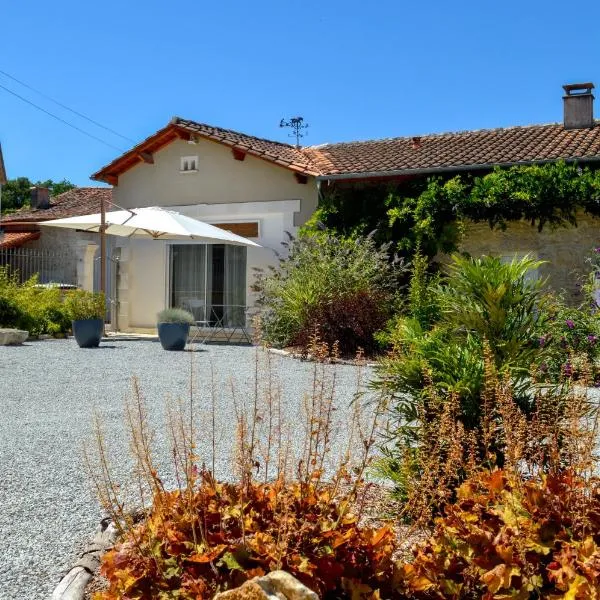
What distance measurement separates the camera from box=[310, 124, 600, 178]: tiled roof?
13.4m

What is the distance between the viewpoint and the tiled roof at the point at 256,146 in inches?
578

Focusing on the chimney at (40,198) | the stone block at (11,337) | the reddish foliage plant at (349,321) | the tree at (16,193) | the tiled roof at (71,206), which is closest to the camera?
the reddish foliage plant at (349,321)

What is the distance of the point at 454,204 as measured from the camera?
13281mm

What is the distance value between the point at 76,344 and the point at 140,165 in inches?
214

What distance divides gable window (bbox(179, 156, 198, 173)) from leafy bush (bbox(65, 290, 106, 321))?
4.06 metres

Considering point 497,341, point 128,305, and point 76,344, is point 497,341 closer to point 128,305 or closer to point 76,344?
point 76,344

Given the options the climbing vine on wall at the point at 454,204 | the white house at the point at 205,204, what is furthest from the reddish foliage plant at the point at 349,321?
the white house at the point at 205,204

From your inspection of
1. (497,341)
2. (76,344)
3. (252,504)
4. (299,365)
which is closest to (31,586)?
(252,504)

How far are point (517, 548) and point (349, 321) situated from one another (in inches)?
353

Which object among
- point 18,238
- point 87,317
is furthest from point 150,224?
point 18,238

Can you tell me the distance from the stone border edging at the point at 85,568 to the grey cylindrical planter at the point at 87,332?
9355mm

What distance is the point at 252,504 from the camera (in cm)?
253

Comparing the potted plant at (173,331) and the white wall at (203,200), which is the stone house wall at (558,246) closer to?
the white wall at (203,200)

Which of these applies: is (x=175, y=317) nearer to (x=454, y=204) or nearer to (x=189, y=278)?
(x=189, y=278)
